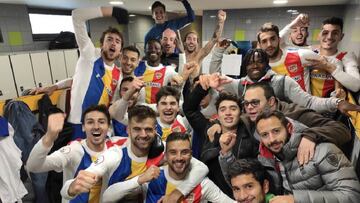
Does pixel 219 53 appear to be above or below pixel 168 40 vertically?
below

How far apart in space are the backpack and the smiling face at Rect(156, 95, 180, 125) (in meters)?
3.21

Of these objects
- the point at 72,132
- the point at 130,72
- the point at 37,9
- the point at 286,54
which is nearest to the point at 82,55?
the point at 130,72

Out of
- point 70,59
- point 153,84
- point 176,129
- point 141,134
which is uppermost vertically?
point 70,59

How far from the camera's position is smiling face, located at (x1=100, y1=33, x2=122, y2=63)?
190 centimetres

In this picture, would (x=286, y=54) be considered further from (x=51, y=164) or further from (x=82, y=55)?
(x=51, y=164)

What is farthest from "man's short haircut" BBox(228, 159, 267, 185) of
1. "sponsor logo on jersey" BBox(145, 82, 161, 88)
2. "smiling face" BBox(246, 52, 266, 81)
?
"sponsor logo on jersey" BBox(145, 82, 161, 88)

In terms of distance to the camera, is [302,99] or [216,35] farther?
[216,35]

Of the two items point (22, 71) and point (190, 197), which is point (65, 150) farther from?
point (22, 71)

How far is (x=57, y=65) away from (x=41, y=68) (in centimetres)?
29

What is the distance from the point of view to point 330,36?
75.8 inches

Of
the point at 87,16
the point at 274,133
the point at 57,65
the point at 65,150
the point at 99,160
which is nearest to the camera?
the point at 274,133

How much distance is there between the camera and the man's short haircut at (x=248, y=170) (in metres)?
1.23

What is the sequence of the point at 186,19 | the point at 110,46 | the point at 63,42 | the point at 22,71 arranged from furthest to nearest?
the point at 63,42 < the point at 22,71 < the point at 186,19 < the point at 110,46

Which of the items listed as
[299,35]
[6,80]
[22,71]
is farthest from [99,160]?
[22,71]
